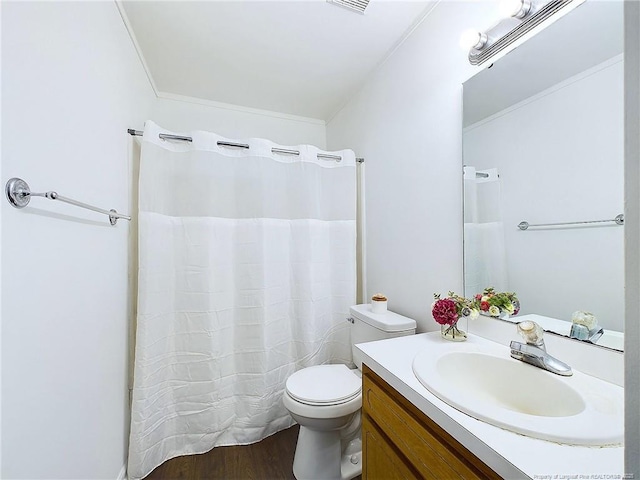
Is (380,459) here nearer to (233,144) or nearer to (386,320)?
(386,320)

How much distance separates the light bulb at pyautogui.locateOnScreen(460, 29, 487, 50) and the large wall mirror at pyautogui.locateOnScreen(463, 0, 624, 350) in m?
0.11

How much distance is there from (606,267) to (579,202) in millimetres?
214

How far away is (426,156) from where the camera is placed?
147cm

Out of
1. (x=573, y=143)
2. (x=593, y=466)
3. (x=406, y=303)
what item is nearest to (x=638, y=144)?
(x=593, y=466)

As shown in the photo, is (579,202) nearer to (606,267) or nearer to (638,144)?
(606,267)

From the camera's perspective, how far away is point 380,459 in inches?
37.3

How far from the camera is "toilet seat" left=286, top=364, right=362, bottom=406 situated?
137 cm

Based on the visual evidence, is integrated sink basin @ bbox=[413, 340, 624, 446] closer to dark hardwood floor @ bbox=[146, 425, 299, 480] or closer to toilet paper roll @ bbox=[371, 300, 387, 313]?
toilet paper roll @ bbox=[371, 300, 387, 313]

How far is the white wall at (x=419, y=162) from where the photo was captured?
4.27 ft

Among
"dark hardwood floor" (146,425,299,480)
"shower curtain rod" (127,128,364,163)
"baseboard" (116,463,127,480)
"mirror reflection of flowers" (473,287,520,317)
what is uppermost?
"shower curtain rod" (127,128,364,163)

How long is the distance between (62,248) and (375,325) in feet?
4.53

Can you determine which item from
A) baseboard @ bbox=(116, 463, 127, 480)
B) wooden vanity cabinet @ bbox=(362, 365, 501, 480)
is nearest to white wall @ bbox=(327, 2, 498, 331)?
wooden vanity cabinet @ bbox=(362, 365, 501, 480)

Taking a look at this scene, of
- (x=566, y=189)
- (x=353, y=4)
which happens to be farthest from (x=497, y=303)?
(x=353, y=4)

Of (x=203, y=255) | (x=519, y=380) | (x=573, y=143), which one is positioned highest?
(x=573, y=143)
